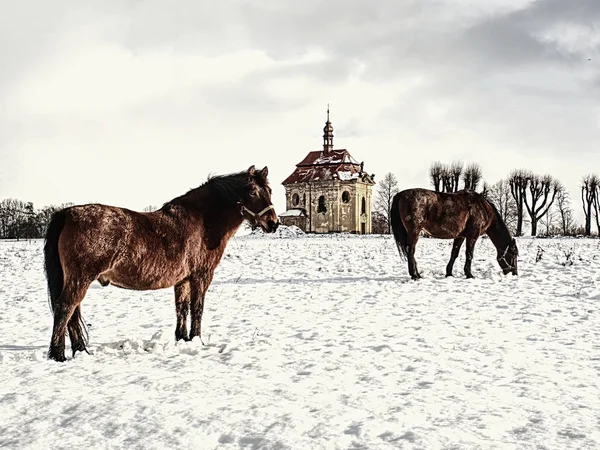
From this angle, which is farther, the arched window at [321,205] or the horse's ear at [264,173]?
the arched window at [321,205]

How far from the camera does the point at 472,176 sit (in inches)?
2098

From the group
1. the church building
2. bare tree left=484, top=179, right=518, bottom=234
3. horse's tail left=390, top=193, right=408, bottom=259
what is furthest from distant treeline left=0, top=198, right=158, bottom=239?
bare tree left=484, top=179, right=518, bottom=234

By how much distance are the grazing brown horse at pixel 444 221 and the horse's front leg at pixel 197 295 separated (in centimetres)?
730

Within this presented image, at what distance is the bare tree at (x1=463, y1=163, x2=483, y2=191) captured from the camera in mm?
52062

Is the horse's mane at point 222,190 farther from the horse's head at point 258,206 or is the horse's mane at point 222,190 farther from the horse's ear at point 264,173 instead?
the horse's ear at point 264,173

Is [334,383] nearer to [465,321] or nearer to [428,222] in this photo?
[465,321]

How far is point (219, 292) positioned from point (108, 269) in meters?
5.81

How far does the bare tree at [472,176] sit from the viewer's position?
52062mm

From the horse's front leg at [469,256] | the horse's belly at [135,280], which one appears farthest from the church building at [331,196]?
the horse's belly at [135,280]

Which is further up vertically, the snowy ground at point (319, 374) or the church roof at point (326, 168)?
the church roof at point (326, 168)

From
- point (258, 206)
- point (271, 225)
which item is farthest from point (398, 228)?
point (258, 206)

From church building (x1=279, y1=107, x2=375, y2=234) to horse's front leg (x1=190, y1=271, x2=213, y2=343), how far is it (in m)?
58.4

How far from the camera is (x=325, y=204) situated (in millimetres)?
67500

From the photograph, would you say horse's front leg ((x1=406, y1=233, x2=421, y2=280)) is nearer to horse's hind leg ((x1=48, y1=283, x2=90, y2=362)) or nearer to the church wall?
horse's hind leg ((x1=48, y1=283, x2=90, y2=362))
